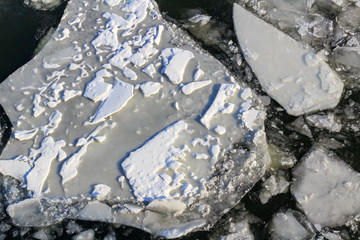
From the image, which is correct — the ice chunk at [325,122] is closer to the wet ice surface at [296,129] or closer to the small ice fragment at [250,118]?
the wet ice surface at [296,129]

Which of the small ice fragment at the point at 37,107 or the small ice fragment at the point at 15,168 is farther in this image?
the small ice fragment at the point at 37,107

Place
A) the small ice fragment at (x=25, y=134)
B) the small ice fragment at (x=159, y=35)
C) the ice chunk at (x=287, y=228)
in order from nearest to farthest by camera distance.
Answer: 1. the ice chunk at (x=287, y=228)
2. the small ice fragment at (x=25, y=134)
3. the small ice fragment at (x=159, y=35)

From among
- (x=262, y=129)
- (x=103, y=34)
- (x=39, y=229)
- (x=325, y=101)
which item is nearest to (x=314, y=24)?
(x=325, y=101)

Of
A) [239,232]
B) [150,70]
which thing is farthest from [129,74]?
[239,232]

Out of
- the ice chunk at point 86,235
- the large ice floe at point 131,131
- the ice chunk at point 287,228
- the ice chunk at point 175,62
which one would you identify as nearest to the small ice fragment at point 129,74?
the large ice floe at point 131,131

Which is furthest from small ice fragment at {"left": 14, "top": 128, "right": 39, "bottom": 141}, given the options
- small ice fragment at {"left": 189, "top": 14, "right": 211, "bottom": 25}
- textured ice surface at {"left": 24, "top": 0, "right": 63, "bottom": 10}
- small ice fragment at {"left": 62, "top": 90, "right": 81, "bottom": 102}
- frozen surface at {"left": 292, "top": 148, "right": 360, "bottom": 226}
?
frozen surface at {"left": 292, "top": 148, "right": 360, "bottom": 226}

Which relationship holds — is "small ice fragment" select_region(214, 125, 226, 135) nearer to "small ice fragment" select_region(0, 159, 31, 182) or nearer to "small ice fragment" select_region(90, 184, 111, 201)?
"small ice fragment" select_region(90, 184, 111, 201)

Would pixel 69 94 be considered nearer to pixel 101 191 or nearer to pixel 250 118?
pixel 101 191
